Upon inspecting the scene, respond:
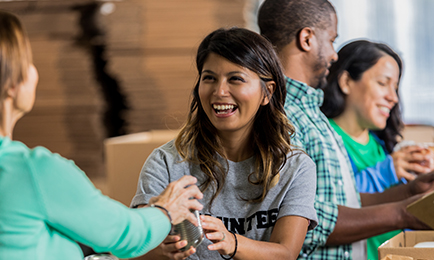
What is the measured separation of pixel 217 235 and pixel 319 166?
66 cm

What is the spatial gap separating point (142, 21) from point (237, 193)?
65.8 inches

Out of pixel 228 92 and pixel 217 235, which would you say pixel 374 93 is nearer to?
pixel 228 92

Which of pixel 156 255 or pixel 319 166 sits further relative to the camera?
pixel 319 166

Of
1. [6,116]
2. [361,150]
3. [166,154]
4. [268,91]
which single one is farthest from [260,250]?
[361,150]

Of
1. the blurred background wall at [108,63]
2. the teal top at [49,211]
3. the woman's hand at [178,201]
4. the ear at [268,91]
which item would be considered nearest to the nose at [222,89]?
the ear at [268,91]

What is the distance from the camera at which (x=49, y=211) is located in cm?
83

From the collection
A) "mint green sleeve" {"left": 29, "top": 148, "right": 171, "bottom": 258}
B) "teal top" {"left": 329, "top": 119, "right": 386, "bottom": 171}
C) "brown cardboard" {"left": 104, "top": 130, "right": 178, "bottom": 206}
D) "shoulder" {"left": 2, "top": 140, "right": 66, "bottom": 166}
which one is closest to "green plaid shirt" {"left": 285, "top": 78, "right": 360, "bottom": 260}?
"teal top" {"left": 329, "top": 119, "right": 386, "bottom": 171}

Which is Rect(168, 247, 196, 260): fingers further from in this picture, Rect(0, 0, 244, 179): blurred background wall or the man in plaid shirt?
Rect(0, 0, 244, 179): blurred background wall

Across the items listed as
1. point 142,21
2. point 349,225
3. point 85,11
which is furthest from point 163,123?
point 349,225

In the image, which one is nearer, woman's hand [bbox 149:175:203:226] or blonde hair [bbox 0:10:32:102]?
blonde hair [bbox 0:10:32:102]

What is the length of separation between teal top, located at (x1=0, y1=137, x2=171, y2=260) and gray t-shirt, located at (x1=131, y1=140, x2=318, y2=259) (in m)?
0.48

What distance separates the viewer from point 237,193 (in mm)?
1457

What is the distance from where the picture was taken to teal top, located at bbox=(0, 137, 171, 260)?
32.1 inches

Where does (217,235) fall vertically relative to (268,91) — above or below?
below
